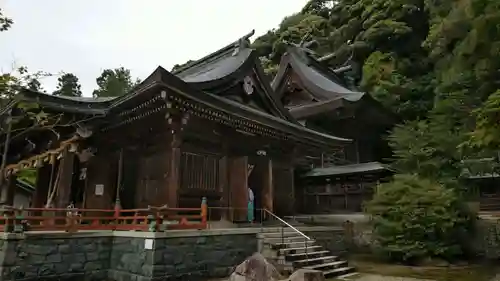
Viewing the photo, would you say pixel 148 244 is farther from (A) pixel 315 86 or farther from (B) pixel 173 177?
(A) pixel 315 86

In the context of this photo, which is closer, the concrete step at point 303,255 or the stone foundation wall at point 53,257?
the stone foundation wall at point 53,257

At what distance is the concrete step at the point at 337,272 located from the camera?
9789 mm

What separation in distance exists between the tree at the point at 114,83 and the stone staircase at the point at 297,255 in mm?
34353

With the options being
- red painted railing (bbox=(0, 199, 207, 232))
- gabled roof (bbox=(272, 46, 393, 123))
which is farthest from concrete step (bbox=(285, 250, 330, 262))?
gabled roof (bbox=(272, 46, 393, 123))

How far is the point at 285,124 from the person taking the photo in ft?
43.0

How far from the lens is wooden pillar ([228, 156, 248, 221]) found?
1222 cm

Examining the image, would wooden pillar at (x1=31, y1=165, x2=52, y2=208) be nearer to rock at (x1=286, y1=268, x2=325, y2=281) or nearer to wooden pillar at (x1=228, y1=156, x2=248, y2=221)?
wooden pillar at (x1=228, y1=156, x2=248, y2=221)

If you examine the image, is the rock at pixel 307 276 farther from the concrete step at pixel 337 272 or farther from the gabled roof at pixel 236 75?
the gabled roof at pixel 236 75

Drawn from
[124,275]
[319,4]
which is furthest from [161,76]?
[319,4]

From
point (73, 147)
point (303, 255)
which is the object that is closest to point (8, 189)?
point (73, 147)

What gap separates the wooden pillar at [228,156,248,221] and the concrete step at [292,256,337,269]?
115 inches

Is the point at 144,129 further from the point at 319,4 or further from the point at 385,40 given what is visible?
the point at 319,4

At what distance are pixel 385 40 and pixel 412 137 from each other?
12.7 m

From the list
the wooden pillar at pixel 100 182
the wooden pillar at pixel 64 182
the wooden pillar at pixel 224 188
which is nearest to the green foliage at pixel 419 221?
the wooden pillar at pixel 224 188
